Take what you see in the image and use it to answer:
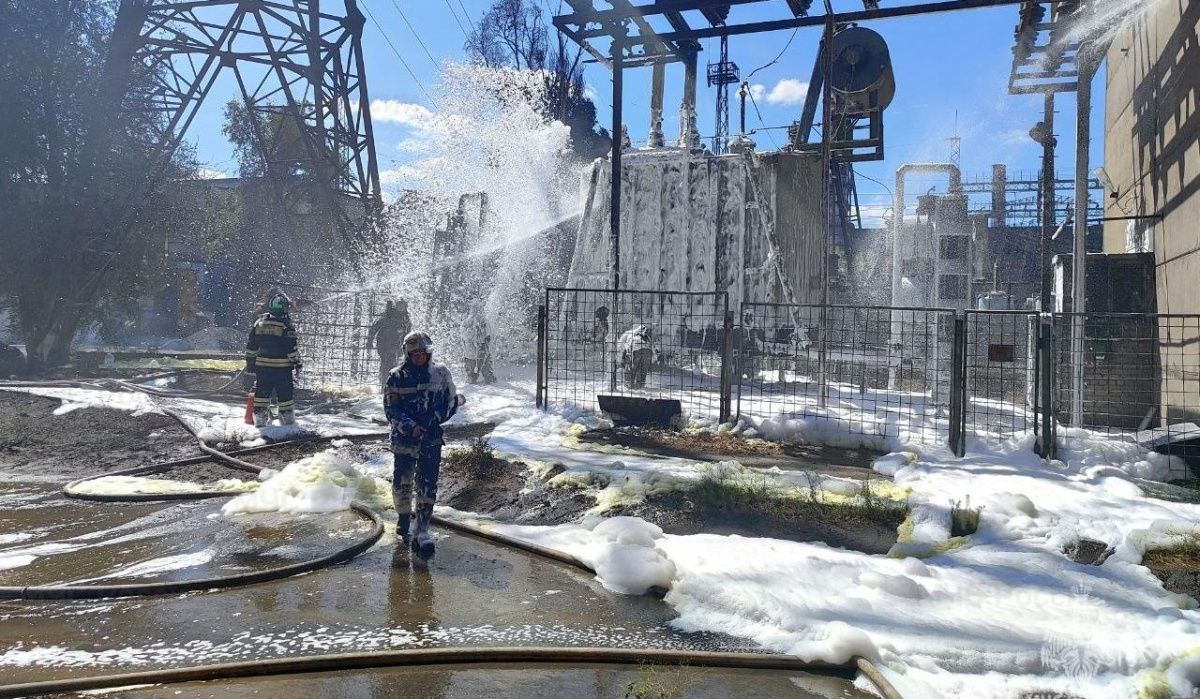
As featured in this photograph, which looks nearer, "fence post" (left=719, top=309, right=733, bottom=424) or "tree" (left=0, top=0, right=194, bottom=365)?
"fence post" (left=719, top=309, right=733, bottom=424)

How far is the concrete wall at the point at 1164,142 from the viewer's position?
321 inches

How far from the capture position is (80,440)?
27.8ft

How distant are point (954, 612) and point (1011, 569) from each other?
806mm

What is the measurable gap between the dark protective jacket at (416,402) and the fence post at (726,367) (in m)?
4.38

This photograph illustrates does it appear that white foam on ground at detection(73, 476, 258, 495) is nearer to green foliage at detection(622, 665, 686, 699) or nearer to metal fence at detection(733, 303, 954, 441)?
green foliage at detection(622, 665, 686, 699)

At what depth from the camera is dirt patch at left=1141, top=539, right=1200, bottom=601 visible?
3.97 metres

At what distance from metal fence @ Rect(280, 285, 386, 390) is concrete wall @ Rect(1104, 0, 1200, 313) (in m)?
12.0

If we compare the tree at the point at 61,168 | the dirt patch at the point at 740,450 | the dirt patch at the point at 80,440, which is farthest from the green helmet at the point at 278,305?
the tree at the point at 61,168

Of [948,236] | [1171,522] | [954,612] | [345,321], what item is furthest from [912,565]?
[948,236]

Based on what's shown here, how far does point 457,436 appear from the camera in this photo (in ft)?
29.0

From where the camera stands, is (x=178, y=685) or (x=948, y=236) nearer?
(x=178, y=685)

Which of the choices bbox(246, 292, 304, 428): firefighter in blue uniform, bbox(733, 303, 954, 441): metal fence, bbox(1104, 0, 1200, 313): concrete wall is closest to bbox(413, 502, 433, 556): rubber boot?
bbox(733, 303, 954, 441): metal fence

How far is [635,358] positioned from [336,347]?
6.15 meters

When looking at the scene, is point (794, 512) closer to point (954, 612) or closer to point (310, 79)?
point (954, 612)
